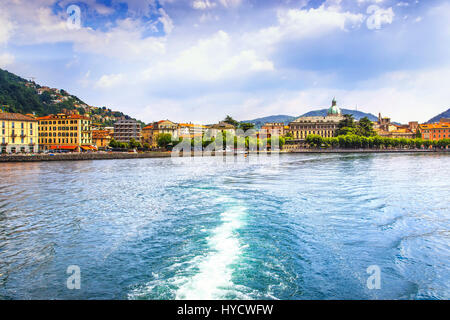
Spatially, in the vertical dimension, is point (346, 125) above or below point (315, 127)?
below

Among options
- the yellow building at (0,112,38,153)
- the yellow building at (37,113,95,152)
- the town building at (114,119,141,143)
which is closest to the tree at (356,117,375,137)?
the town building at (114,119,141,143)

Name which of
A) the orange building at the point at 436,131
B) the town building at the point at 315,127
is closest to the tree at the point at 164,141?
the town building at the point at 315,127

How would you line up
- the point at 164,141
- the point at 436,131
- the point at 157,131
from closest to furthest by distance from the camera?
the point at 164,141 < the point at 157,131 < the point at 436,131

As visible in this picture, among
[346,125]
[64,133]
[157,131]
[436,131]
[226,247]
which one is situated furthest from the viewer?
[436,131]

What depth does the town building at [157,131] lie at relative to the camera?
12531 centimetres

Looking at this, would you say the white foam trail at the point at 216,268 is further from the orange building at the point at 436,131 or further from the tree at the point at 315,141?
the orange building at the point at 436,131

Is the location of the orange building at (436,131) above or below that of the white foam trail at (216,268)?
above

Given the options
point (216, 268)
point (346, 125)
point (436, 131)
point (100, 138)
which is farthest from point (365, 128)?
point (216, 268)

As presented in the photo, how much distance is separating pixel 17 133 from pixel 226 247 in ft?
249

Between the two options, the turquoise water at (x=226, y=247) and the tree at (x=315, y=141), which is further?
the tree at (x=315, y=141)

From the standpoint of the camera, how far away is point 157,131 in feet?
417

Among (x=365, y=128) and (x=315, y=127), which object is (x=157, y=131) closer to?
(x=315, y=127)

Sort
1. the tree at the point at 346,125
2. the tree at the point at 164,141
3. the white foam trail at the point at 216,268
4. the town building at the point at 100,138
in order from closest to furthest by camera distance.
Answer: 1. the white foam trail at the point at 216,268
2. the tree at the point at 164,141
3. the town building at the point at 100,138
4. the tree at the point at 346,125

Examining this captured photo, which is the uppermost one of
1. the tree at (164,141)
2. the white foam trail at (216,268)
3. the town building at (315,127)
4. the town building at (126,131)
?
the town building at (315,127)
